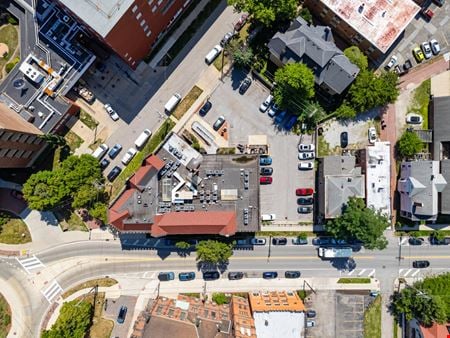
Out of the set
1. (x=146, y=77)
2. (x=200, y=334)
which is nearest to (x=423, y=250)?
(x=200, y=334)

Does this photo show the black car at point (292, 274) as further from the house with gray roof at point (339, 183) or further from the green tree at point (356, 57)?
the green tree at point (356, 57)

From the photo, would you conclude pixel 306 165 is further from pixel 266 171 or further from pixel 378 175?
pixel 378 175

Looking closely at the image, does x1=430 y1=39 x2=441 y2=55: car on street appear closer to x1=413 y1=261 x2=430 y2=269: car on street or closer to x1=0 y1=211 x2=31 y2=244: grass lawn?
x1=413 y1=261 x2=430 y2=269: car on street

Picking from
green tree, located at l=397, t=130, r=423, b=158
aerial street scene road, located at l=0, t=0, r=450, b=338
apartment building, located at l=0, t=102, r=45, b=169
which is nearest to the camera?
apartment building, located at l=0, t=102, r=45, b=169

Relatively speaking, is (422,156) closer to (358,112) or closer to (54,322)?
(358,112)

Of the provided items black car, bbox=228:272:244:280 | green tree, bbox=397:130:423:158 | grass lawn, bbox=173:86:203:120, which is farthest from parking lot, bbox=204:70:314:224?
green tree, bbox=397:130:423:158

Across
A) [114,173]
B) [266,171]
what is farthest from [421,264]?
[114,173]
